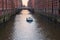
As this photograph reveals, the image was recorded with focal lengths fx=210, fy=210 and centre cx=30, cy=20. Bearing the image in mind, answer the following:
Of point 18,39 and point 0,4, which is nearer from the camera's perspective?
point 18,39

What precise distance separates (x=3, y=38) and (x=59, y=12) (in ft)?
40.5

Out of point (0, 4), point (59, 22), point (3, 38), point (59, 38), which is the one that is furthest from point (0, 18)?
point (59, 38)

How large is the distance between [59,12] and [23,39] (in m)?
12.0

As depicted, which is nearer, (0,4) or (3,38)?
(3,38)

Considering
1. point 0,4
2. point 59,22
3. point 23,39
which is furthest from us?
point 0,4

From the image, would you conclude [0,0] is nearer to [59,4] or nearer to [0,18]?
[0,18]

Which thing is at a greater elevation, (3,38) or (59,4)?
(59,4)

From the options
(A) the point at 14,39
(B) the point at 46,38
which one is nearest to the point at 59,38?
(B) the point at 46,38

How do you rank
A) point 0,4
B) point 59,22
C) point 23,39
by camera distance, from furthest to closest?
1. point 0,4
2. point 59,22
3. point 23,39

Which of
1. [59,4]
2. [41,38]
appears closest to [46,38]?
[41,38]

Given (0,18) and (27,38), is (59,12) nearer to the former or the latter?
(0,18)

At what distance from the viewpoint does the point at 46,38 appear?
1711cm

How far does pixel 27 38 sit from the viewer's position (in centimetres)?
1719

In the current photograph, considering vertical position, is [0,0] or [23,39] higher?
[0,0]
